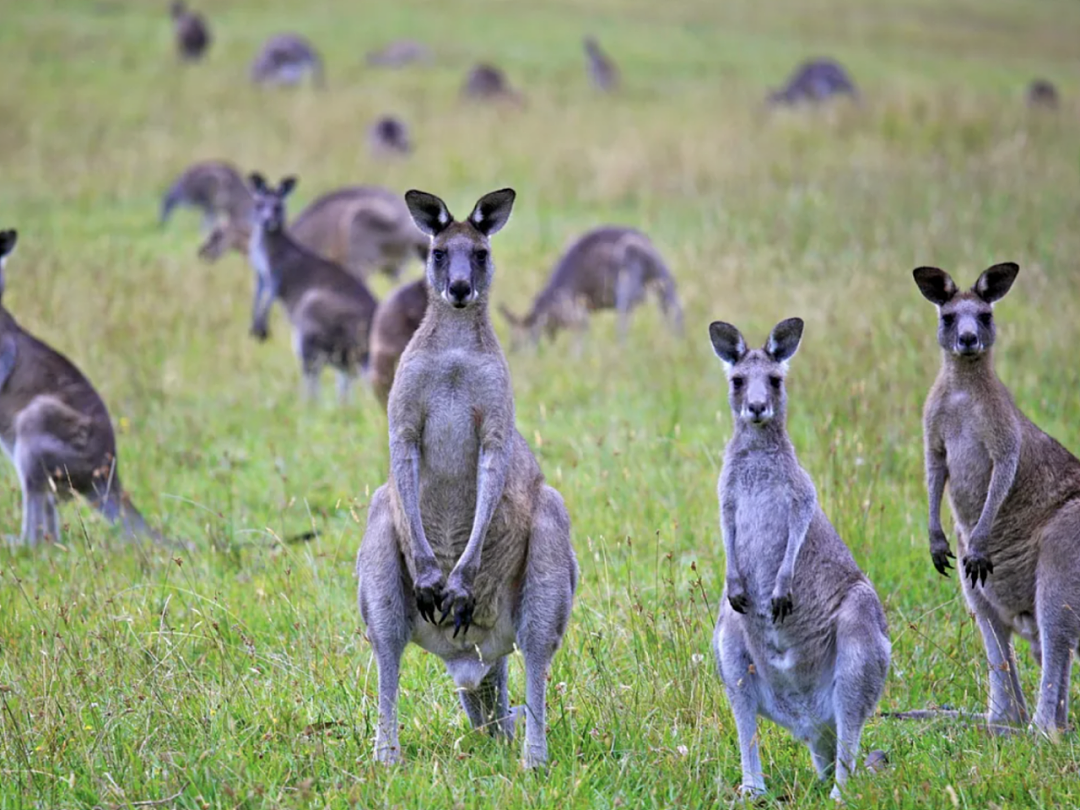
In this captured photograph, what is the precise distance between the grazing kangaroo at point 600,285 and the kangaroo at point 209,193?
20.0 ft

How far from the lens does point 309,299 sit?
10.7 metres

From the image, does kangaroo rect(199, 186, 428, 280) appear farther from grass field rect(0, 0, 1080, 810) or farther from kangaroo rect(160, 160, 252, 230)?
kangaroo rect(160, 160, 252, 230)

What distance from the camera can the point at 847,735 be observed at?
398 cm

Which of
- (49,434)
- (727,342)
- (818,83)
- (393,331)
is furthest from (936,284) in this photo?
(818,83)

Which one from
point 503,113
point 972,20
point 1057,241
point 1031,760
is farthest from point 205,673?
point 972,20

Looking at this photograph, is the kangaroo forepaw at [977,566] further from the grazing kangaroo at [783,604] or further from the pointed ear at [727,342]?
the pointed ear at [727,342]

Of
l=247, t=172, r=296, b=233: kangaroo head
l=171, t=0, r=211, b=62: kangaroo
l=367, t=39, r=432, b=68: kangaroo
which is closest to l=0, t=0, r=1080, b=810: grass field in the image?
l=247, t=172, r=296, b=233: kangaroo head

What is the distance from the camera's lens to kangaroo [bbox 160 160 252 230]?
53.6 feet

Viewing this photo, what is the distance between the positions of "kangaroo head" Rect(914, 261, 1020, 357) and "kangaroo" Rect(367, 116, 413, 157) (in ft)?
48.5

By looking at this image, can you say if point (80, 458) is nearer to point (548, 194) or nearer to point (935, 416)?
point (935, 416)

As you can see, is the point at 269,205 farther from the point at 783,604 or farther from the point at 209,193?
the point at 783,604

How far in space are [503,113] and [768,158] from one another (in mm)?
6375

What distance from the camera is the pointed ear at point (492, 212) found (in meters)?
4.55

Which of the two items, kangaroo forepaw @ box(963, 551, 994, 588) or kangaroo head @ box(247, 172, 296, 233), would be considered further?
kangaroo head @ box(247, 172, 296, 233)
